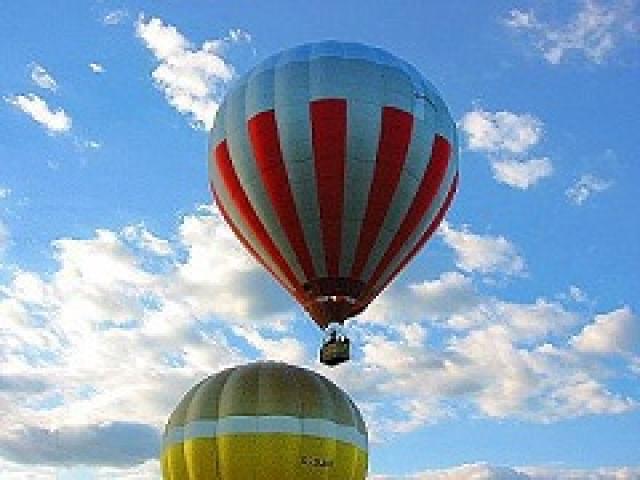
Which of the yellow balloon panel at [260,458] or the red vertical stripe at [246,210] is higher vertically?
the red vertical stripe at [246,210]

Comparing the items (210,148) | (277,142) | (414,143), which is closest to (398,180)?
(414,143)

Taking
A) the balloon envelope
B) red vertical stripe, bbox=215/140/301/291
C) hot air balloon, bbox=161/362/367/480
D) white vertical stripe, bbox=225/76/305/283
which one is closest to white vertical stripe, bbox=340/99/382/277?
the balloon envelope

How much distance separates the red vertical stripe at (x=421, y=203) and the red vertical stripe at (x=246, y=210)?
2.09 metres

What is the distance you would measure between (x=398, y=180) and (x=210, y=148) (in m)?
5.08

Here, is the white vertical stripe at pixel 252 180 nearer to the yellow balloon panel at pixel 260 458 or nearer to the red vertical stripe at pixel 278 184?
the red vertical stripe at pixel 278 184

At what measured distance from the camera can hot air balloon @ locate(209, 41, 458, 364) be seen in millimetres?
24062

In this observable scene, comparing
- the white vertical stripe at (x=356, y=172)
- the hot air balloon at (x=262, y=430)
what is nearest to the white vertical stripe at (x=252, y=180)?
the white vertical stripe at (x=356, y=172)

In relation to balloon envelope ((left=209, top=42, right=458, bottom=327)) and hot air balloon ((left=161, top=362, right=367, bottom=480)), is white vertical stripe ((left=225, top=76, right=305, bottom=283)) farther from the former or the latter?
hot air balloon ((left=161, top=362, right=367, bottom=480))

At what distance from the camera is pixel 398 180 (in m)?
24.3

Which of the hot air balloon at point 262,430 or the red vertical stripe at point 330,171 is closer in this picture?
the red vertical stripe at point 330,171

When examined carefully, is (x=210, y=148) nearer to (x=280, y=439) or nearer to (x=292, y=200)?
(x=292, y=200)

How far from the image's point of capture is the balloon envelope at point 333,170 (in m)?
24.1

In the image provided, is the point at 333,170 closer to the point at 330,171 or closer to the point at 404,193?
the point at 330,171

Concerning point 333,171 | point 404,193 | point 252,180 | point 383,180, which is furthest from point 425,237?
point 252,180
